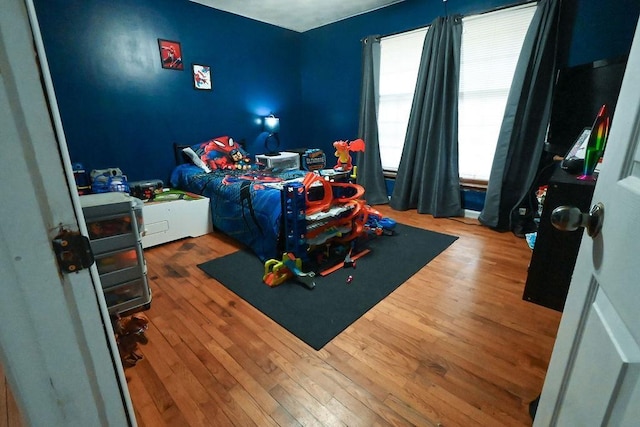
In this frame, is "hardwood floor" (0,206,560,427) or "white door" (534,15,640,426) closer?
"white door" (534,15,640,426)

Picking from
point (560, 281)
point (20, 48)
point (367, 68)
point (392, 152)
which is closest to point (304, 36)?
point (367, 68)

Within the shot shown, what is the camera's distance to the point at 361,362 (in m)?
1.41

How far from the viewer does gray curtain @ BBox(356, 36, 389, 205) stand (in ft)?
12.4

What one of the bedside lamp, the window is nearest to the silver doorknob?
the window

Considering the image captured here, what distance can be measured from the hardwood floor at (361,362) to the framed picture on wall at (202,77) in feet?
8.78

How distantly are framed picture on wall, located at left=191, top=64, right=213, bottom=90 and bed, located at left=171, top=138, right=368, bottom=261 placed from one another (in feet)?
4.66

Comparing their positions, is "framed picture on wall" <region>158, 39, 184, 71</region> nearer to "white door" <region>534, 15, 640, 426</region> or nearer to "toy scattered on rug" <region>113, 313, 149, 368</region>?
"toy scattered on rug" <region>113, 313, 149, 368</region>

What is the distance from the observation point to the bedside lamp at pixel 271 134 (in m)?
4.29

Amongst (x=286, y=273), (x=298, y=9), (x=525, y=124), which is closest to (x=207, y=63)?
(x=298, y=9)

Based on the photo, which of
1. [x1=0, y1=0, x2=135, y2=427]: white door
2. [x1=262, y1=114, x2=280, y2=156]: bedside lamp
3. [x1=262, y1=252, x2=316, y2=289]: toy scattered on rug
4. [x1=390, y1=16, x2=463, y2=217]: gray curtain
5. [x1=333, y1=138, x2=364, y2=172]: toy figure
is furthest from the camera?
[x1=262, y1=114, x2=280, y2=156]: bedside lamp

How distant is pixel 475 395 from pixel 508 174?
2486 mm

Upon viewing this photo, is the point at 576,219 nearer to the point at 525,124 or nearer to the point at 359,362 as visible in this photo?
the point at 359,362

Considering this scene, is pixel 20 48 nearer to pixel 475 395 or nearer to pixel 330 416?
pixel 330 416

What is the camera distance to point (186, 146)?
3678 mm
